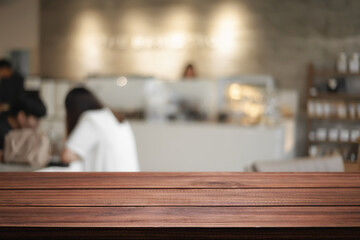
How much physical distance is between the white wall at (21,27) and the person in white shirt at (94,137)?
5.10 m

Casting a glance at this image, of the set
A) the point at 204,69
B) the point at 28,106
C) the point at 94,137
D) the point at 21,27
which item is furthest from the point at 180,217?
the point at 21,27

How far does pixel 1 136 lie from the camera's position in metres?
2.56

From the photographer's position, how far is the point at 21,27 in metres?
6.91

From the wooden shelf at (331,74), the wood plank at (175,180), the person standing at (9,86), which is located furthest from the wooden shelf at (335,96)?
the wood plank at (175,180)

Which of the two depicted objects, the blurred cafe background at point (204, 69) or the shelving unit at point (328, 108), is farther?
the shelving unit at point (328, 108)

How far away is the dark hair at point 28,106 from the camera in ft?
8.27

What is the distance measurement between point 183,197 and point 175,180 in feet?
0.42

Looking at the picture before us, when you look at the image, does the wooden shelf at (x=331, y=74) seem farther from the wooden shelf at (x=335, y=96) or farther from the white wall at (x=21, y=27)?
the white wall at (x=21, y=27)

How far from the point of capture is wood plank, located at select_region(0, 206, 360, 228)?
641 millimetres

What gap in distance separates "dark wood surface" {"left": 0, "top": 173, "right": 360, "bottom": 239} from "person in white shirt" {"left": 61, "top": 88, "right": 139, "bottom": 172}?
1.02 m

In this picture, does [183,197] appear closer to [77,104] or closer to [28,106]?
[77,104]
